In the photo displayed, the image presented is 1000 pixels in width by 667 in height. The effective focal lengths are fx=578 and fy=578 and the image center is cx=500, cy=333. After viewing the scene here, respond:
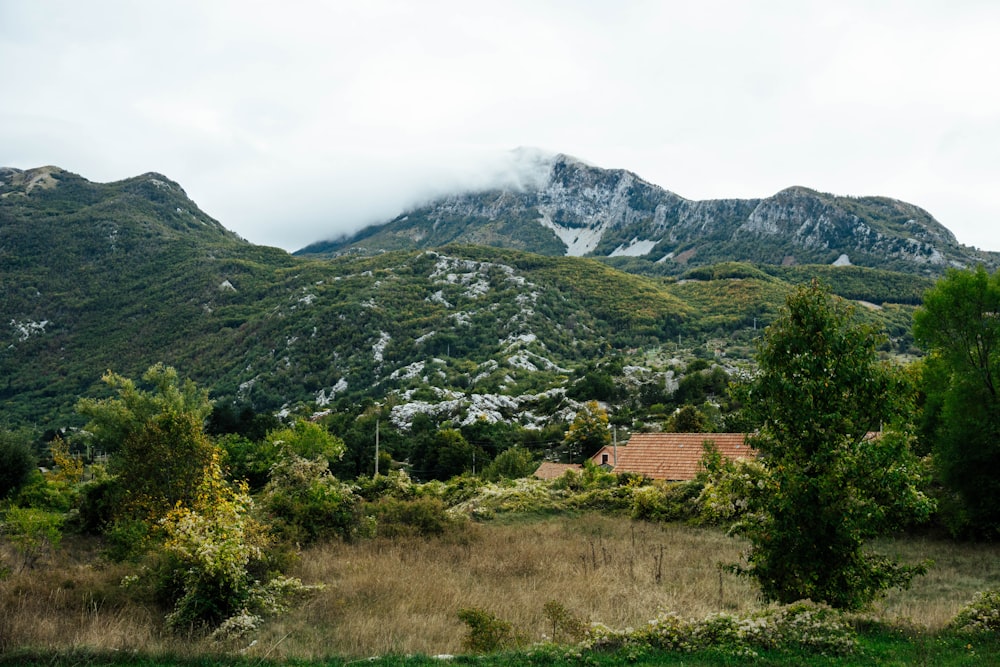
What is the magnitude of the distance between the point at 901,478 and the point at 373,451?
45839 mm

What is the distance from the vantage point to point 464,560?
14.2m

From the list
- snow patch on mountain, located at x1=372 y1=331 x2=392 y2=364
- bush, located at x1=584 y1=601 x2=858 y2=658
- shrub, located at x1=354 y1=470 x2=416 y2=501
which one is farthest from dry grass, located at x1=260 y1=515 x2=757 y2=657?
snow patch on mountain, located at x1=372 y1=331 x2=392 y2=364

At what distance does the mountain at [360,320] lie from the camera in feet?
307

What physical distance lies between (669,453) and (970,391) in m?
18.6

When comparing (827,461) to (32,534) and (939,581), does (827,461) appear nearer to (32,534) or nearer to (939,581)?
(939,581)

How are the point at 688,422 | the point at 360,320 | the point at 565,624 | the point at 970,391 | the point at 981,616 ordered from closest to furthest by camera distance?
the point at 981,616 → the point at 565,624 → the point at 970,391 → the point at 688,422 → the point at 360,320

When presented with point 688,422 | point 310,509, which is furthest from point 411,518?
point 688,422

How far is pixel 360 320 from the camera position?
392ft

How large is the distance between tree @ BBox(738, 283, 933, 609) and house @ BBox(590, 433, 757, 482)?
23.9 m

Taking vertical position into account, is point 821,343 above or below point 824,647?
above

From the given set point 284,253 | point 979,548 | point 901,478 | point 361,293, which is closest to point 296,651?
point 901,478

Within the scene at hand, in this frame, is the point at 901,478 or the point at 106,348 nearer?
the point at 901,478

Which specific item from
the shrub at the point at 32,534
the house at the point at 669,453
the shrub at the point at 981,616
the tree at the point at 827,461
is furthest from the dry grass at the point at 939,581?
the shrub at the point at 32,534

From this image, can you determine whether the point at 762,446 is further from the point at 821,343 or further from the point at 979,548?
the point at 979,548
